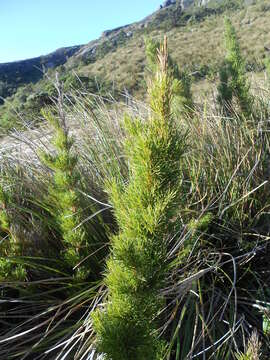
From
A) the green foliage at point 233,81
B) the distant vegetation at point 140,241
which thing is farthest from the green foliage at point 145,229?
the green foliage at point 233,81

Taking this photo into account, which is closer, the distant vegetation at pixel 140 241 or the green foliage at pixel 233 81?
the distant vegetation at pixel 140 241

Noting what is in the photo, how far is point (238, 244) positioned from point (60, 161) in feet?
3.53

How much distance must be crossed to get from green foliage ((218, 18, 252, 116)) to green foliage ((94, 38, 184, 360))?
259cm

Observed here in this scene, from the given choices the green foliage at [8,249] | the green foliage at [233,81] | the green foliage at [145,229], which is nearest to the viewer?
the green foliage at [145,229]

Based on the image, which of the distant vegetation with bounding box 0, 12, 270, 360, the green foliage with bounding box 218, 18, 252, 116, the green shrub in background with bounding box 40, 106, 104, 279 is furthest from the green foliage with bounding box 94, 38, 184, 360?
the green foliage with bounding box 218, 18, 252, 116

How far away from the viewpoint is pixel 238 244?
1.96 meters

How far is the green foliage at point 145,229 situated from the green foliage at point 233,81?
2586 mm

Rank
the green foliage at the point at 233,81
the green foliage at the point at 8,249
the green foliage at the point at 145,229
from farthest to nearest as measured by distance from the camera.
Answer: the green foliage at the point at 233,81, the green foliage at the point at 8,249, the green foliage at the point at 145,229

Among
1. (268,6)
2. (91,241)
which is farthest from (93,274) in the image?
(268,6)

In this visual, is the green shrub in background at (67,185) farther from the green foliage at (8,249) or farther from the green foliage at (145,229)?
the green foliage at (145,229)

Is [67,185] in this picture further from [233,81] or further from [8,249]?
[233,81]

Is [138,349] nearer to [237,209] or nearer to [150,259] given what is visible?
[150,259]

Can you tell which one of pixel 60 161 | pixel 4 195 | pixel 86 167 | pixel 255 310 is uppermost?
pixel 60 161

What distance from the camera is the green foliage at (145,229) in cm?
84
